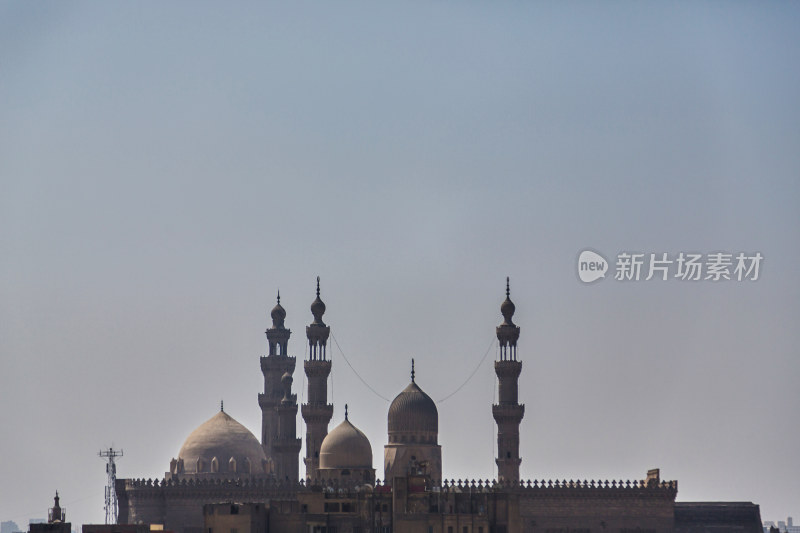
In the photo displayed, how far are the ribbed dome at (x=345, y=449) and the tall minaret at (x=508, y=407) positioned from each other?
756 centimetres

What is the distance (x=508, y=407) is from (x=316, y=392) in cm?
1162

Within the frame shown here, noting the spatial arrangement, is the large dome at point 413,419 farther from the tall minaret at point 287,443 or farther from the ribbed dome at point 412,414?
the tall minaret at point 287,443

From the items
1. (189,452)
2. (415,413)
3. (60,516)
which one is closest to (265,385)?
(189,452)

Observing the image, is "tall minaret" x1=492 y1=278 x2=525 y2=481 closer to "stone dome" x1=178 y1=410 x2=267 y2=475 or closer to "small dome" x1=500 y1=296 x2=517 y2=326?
"small dome" x1=500 y1=296 x2=517 y2=326

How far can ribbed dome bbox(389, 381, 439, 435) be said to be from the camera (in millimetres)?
105750

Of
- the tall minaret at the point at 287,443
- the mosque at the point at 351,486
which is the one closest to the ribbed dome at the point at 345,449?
the mosque at the point at 351,486

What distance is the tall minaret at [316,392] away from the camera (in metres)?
109

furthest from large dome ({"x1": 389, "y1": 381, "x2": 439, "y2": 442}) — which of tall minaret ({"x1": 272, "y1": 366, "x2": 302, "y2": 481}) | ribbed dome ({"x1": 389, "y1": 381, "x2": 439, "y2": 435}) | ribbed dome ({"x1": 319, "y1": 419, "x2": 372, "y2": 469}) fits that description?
tall minaret ({"x1": 272, "y1": 366, "x2": 302, "y2": 481})

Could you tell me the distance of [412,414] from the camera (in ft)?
347

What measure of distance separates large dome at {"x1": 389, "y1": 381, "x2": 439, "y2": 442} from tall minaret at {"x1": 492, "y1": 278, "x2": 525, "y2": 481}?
3.73 m

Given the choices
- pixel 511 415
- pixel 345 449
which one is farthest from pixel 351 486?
pixel 511 415

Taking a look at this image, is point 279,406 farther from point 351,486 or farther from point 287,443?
point 351,486

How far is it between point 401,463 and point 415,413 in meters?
3.00

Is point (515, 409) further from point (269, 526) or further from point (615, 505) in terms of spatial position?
point (269, 526)
